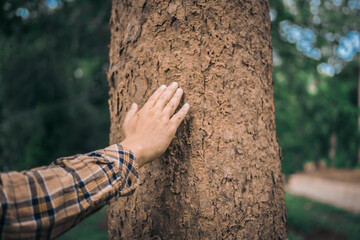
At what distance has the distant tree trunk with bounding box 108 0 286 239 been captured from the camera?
3.92 ft

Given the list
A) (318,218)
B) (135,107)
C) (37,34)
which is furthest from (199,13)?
(318,218)

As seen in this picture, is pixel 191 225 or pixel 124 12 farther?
pixel 124 12

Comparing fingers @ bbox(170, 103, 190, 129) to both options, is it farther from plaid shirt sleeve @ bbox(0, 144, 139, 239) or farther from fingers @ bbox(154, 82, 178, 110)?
plaid shirt sleeve @ bbox(0, 144, 139, 239)

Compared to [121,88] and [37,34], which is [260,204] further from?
[37,34]

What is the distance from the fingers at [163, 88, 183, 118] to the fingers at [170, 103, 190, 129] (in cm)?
3

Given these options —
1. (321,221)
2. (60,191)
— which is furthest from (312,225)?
(60,191)

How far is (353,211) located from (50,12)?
9142 millimetres

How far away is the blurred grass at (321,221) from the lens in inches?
215

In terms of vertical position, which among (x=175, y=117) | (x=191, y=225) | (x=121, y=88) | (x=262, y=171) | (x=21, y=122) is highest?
(x=121, y=88)

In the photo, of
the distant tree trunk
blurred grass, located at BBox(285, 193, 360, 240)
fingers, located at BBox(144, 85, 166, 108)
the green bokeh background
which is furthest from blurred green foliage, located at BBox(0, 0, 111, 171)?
blurred grass, located at BBox(285, 193, 360, 240)

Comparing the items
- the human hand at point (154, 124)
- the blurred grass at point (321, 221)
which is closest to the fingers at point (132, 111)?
the human hand at point (154, 124)

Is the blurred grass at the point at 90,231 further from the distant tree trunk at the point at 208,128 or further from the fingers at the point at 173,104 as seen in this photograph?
the fingers at the point at 173,104

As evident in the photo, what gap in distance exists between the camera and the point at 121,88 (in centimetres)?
140

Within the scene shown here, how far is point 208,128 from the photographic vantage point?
121 centimetres
